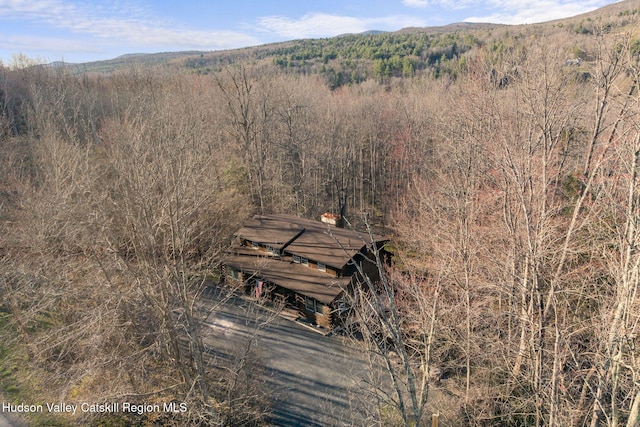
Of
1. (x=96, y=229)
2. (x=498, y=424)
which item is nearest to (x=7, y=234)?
(x=96, y=229)

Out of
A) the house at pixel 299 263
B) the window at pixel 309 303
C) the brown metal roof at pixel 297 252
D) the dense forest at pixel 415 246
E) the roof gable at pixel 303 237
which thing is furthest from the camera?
the roof gable at pixel 303 237

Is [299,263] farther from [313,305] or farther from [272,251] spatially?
[313,305]

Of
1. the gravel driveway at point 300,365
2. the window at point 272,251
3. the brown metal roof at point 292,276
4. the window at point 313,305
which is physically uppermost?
the window at point 272,251

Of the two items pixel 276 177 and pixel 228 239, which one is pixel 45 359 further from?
pixel 276 177

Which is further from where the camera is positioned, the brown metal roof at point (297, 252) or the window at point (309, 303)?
the brown metal roof at point (297, 252)

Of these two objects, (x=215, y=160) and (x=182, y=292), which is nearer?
(x=182, y=292)

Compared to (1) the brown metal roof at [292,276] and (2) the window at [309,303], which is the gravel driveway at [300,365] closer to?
(2) the window at [309,303]

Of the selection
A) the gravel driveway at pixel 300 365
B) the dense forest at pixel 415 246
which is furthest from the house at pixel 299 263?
the dense forest at pixel 415 246
